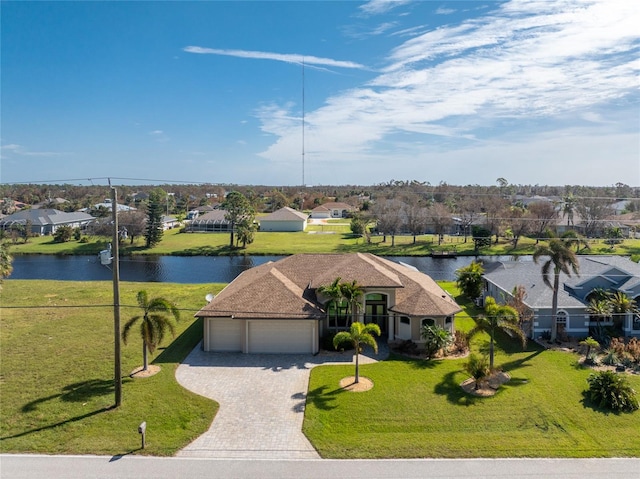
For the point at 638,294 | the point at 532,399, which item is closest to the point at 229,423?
the point at 532,399

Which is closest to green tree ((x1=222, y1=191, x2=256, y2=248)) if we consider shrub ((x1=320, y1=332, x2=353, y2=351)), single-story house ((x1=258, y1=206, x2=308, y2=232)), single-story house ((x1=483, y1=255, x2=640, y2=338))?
single-story house ((x1=258, y1=206, x2=308, y2=232))

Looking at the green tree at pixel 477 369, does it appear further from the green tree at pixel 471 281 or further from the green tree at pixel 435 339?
the green tree at pixel 471 281

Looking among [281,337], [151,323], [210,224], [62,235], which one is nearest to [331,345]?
[281,337]

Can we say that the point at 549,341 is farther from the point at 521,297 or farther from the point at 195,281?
the point at 195,281

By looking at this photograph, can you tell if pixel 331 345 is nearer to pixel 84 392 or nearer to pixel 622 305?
pixel 84 392

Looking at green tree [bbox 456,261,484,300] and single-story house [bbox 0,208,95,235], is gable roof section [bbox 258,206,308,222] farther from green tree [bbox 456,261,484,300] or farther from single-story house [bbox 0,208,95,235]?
green tree [bbox 456,261,484,300]
